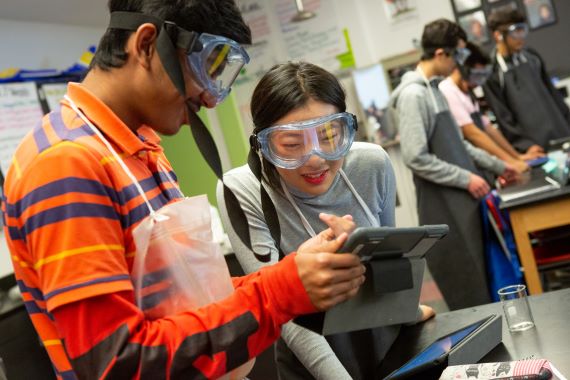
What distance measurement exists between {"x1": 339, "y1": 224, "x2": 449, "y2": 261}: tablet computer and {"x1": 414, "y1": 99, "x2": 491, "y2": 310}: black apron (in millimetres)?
2451

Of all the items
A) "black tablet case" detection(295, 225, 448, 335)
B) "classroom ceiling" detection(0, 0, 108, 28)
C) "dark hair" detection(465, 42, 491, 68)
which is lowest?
"black tablet case" detection(295, 225, 448, 335)

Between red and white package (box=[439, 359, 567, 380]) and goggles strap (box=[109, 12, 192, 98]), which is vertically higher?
goggles strap (box=[109, 12, 192, 98])

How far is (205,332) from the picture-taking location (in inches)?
40.3

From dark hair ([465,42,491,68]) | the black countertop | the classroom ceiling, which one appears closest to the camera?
the black countertop

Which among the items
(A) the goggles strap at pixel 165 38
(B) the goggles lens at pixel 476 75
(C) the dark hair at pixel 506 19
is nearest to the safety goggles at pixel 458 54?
(B) the goggles lens at pixel 476 75

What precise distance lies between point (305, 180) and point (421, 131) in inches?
74.7

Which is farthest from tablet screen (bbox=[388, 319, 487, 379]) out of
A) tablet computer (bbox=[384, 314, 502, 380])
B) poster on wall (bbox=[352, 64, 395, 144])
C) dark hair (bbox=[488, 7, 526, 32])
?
poster on wall (bbox=[352, 64, 395, 144])

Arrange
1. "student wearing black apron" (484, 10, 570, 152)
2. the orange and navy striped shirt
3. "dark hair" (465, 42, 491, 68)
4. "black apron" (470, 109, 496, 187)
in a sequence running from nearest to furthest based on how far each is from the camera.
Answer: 1. the orange and navy striped shirt
2. "black apron" (470, 109, 496, 187)
3. "dark hair" (465, 42, 491, 68)
4. "student wearing black apron" (484, 10, 570, 152)

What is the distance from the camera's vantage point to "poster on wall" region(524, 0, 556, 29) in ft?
21.5

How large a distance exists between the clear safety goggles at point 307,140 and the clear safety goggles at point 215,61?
44cm

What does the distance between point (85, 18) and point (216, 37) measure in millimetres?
4017

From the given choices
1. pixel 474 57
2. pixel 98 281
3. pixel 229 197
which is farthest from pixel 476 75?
pixel 98 281

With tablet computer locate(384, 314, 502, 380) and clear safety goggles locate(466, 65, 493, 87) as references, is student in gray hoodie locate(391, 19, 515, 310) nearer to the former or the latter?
clear safety goggles locate(466, 65, 493, 87)

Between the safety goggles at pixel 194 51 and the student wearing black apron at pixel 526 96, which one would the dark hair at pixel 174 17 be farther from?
the student wearing black apron at pixel 526 96
